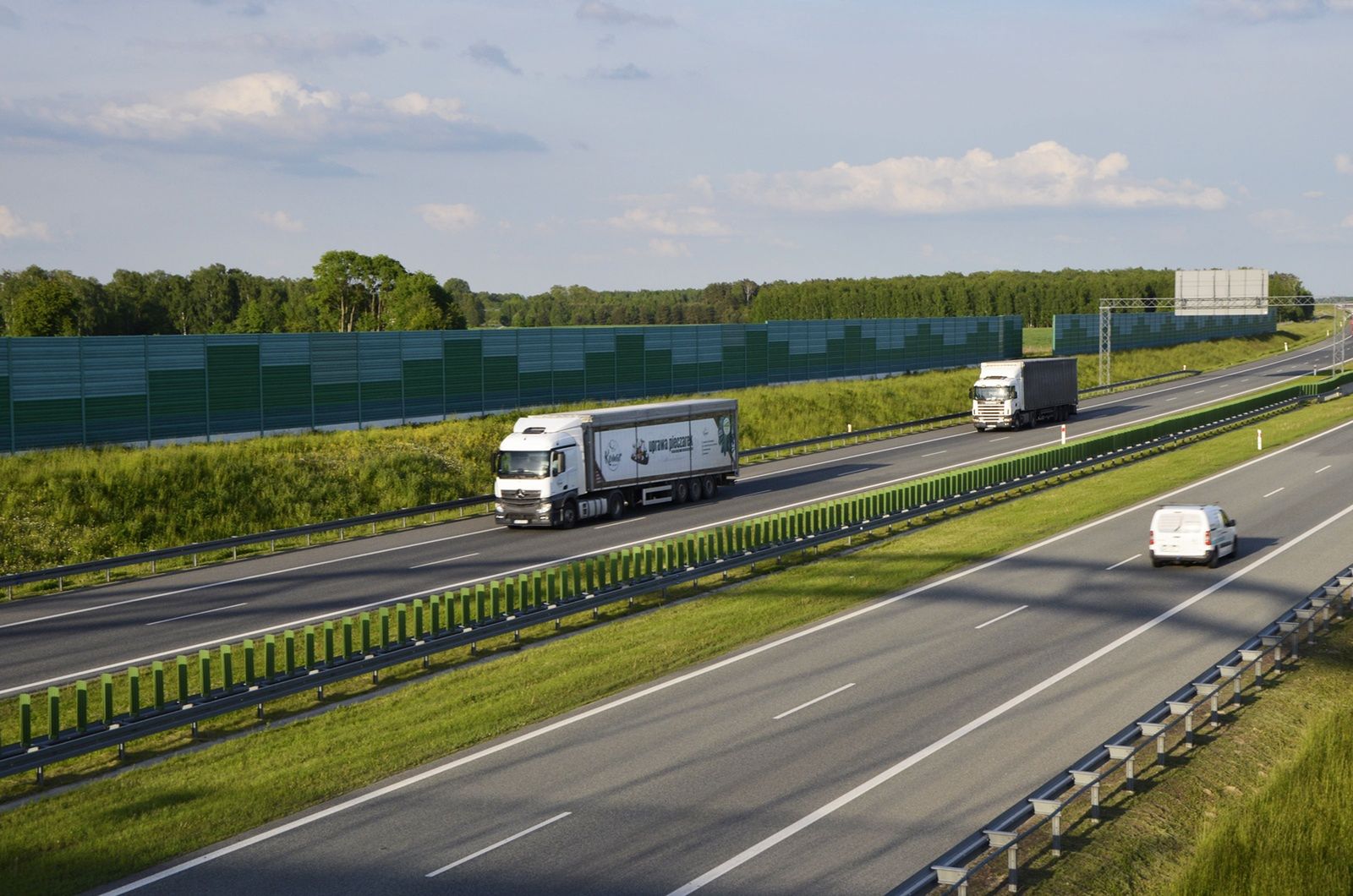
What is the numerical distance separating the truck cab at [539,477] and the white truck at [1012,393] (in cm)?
3401

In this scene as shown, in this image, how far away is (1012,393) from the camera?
225 feet

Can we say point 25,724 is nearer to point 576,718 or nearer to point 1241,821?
point 576,718

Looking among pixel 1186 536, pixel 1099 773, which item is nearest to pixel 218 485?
pixel 1186 536

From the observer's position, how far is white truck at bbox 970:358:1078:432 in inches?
2699

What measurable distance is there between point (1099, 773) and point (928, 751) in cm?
323

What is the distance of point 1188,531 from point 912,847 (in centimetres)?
2042

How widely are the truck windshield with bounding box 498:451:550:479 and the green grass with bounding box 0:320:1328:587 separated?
7.91 meters

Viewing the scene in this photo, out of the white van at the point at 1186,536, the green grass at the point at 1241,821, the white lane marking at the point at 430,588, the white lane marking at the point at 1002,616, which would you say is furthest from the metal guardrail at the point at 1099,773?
the white lane marking at the point at 430,588

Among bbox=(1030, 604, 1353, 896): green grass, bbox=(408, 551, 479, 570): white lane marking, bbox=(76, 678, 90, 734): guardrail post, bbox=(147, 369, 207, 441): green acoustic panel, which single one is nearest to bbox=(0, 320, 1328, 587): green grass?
bbox=(147, 369, 207, 441): green acoustic panel

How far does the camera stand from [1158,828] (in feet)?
51.7

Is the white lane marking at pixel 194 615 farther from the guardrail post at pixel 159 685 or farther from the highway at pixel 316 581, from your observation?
the guardrail post at pixel 159 685

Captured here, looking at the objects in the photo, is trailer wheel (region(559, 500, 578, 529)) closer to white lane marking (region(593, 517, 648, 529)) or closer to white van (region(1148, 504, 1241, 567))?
white lane marking (region(593, 517, 648, 529))

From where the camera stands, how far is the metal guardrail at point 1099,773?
525 inches

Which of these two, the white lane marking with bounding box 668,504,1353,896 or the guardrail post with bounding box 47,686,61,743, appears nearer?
the white lane marking with bounding box 668,504,1353,896
